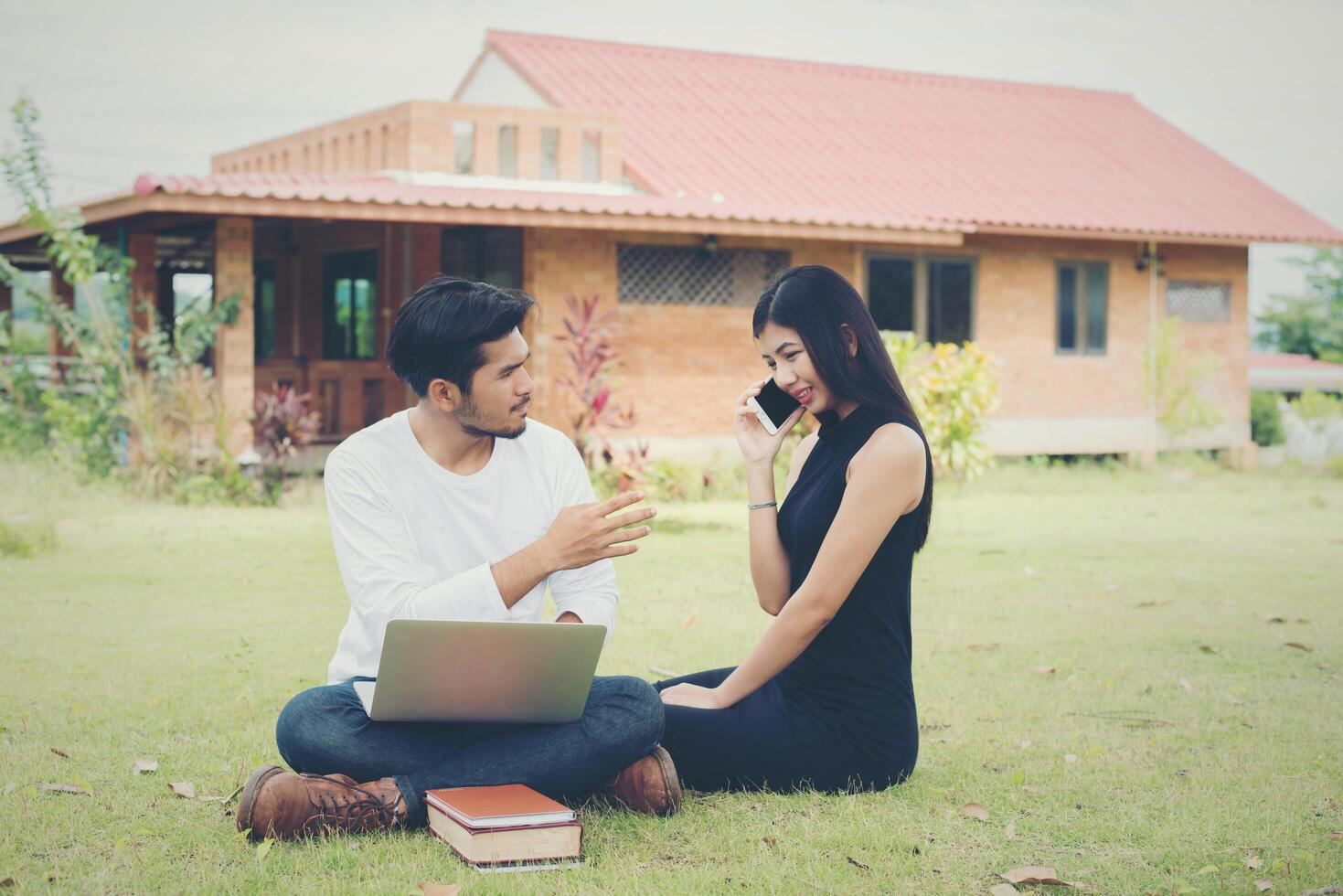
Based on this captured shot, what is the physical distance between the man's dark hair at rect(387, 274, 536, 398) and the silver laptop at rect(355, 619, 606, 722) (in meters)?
0.73

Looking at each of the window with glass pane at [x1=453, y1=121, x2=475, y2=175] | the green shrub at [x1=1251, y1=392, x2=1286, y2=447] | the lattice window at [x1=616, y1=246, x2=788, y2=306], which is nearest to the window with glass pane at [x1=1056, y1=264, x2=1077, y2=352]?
the lattice window at [x1=616, y1=246, x2=788, y2=306]

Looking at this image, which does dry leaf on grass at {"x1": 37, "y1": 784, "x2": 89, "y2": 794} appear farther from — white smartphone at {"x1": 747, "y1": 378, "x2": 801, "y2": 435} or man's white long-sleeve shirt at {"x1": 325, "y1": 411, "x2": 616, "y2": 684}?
white smartphone at {"x1": 747, "y1": 378, "x2": 801, "y2": 435}

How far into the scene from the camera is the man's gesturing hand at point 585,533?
367 centimetres

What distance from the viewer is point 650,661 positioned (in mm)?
6375

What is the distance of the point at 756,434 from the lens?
4.42 meters

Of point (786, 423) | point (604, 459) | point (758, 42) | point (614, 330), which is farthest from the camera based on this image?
point (758, 42)

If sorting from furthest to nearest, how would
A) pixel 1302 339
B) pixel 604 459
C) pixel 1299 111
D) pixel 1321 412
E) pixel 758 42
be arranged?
1. pixel 1299 111
2. pixel 1302 339
3. pixel 758 42
4. pixel 1321 412
5. pixel 604 459

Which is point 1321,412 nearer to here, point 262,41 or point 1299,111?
point 262,41

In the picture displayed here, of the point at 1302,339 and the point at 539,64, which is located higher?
the point at 539,64

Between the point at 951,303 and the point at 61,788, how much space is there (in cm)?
1566

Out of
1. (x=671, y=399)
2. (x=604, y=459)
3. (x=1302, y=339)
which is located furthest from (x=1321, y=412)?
(x=1302, y=339)

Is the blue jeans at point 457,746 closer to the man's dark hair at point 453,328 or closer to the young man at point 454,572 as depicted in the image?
the young man at point 454,572

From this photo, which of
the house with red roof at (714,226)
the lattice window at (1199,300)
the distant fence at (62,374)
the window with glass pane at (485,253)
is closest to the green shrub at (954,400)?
the house with red roof at (714,226)

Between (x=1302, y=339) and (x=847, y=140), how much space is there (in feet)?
103
